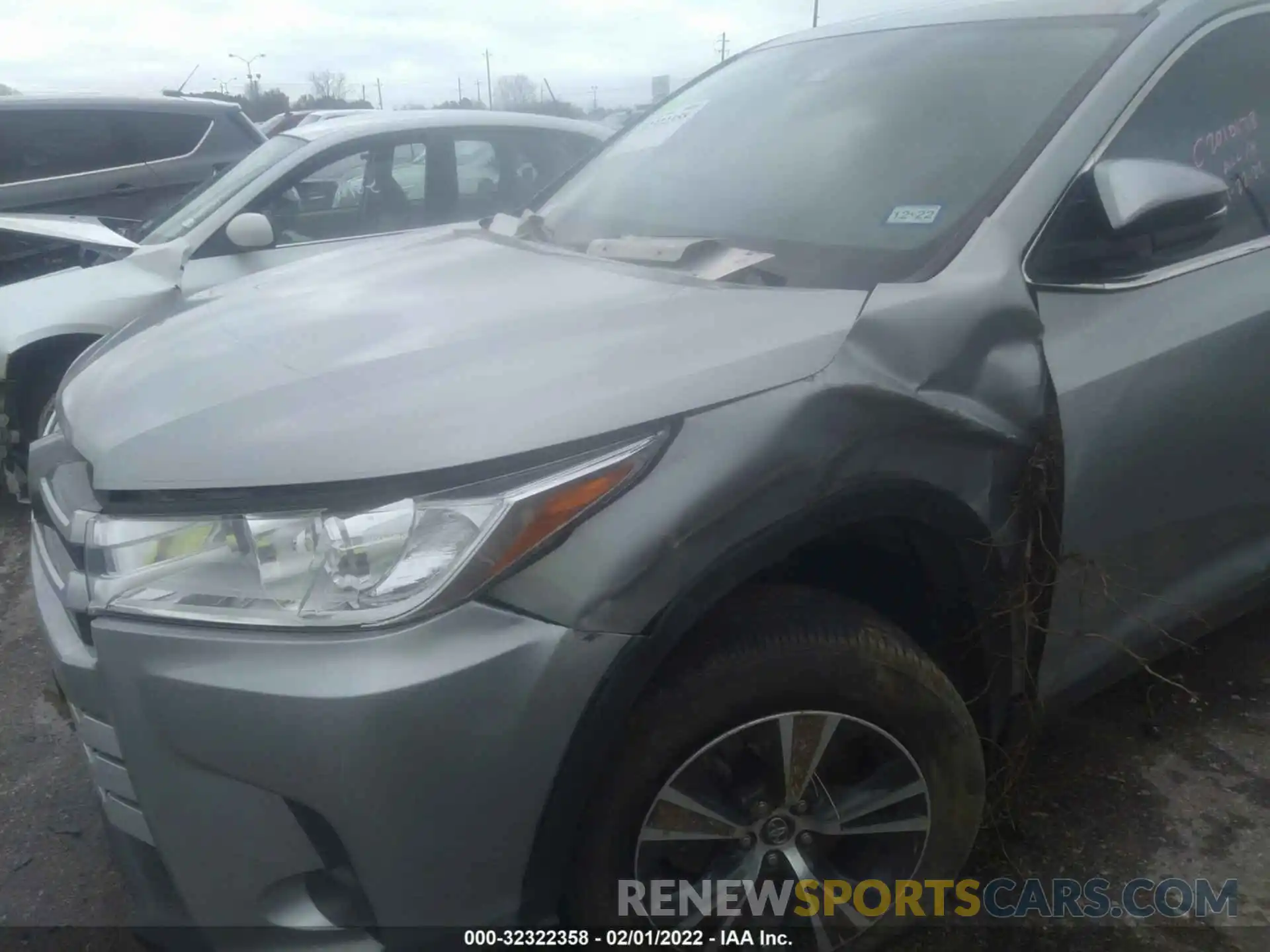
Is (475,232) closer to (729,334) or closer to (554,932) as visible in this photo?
(729,334)

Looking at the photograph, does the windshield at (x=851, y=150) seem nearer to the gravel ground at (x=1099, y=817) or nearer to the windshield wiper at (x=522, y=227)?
the windshield wiper at (x=522, y=227)

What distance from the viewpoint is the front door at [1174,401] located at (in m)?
1.89

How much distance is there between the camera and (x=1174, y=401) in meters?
1.99

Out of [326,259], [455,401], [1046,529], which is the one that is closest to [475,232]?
[326,259]

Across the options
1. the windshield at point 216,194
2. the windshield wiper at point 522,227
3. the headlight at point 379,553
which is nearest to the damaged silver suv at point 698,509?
the headlight at point 379,553

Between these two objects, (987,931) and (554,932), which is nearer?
(554,932)

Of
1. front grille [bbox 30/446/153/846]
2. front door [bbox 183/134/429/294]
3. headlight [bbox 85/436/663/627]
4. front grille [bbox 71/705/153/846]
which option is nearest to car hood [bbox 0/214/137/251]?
front door [bbox 183/134/429/294]

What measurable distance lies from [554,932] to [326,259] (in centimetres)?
185

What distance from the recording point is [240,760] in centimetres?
137

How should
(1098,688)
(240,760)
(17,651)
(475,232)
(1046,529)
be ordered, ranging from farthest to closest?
(17,651)
(475,232)
(1098,688)
(1046,529)
(240,760)

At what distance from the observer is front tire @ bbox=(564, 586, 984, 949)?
153 centimetres

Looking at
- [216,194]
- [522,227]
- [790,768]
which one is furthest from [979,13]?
[216,194]

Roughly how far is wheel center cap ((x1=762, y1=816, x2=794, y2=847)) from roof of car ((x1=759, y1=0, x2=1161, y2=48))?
182 centimetres

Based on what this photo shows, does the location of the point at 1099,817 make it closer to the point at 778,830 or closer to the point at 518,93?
the point at 778,830
